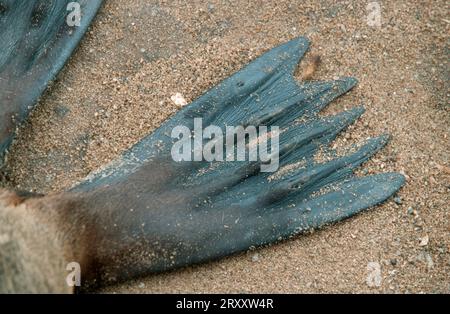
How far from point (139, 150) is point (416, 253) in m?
1.12

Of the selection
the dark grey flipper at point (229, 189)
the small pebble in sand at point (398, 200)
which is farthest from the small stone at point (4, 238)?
the small pebble in sand at point (398, 200)

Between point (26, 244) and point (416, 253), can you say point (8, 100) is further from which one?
point (416, 253)

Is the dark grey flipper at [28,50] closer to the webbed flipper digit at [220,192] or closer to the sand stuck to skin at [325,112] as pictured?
the sand stuck to skin at [325,112]

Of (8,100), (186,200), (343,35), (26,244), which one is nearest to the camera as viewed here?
(26,244)

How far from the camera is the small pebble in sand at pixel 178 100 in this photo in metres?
2.39

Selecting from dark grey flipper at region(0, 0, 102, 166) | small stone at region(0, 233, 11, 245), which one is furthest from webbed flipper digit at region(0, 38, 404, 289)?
dark grey flipper at region(0, 0, 102, 166)

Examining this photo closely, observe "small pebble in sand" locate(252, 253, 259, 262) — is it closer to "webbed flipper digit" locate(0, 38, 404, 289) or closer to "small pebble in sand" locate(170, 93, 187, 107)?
"webbed flipper digit" locate(0, 38, 404, 289)

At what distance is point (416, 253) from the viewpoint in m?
2.21

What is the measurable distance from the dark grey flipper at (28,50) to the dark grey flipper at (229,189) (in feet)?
1.42

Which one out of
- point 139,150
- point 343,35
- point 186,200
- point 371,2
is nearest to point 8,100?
point 139,150

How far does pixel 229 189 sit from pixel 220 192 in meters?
0.04

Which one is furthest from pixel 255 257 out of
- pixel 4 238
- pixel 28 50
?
pixel 28 50

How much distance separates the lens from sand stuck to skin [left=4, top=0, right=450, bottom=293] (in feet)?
7.17

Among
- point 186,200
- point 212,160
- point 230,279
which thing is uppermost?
point 212,160
